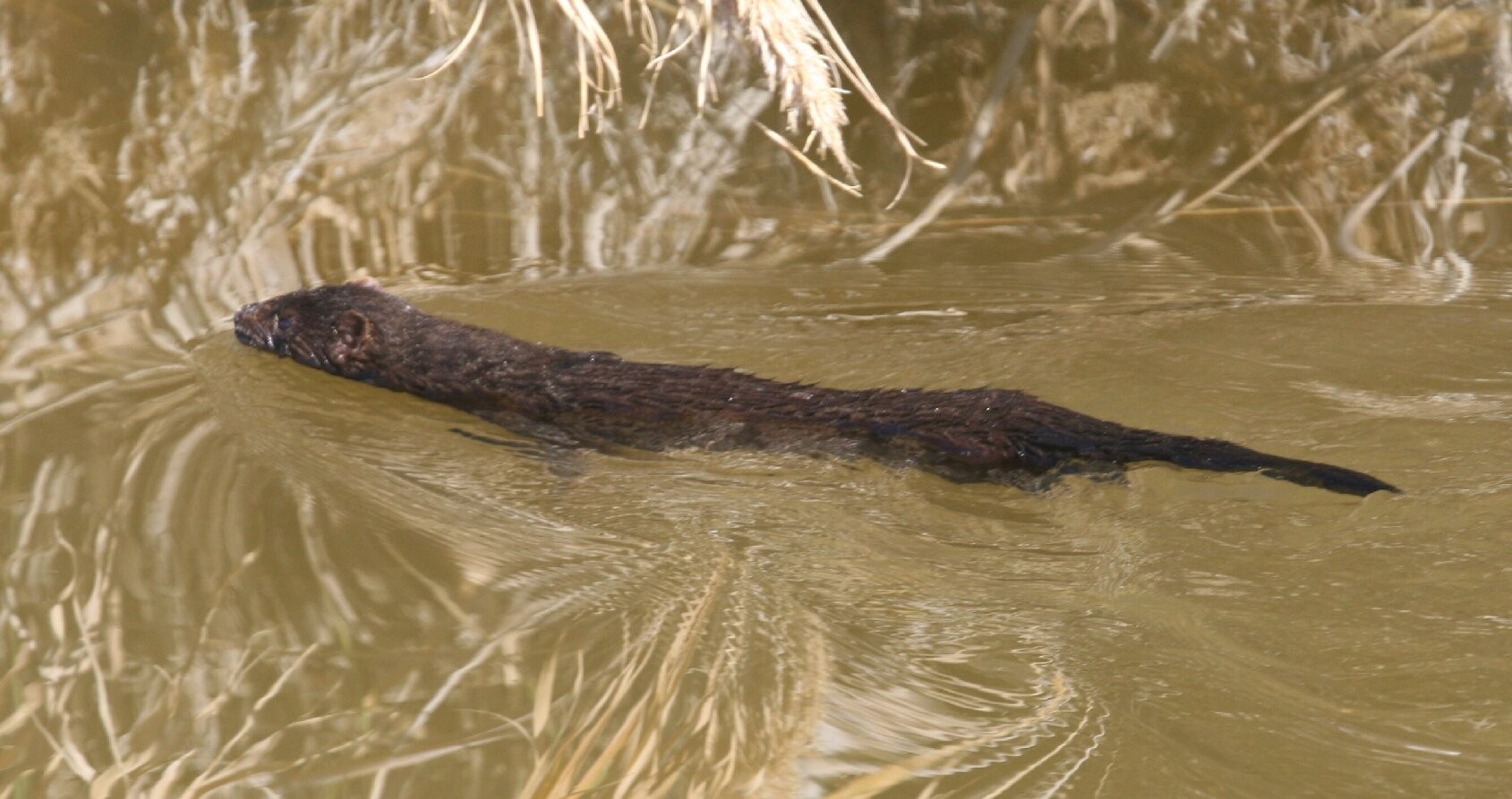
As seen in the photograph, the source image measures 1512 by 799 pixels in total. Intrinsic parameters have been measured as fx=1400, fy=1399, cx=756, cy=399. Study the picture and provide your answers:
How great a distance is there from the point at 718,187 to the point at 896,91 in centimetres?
104

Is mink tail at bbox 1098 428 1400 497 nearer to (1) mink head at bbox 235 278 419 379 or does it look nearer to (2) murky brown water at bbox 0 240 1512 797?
(2) murky brown water at bbox 0 240 1512 797

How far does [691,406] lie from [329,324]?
137cm

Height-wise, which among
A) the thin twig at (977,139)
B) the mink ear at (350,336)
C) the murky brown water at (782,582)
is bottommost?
the murky brown water at (782,582)

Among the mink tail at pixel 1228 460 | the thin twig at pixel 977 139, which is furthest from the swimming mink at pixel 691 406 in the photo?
the thin twig at pixel 977 139

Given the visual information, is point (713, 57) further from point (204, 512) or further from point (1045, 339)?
point (204, 512)

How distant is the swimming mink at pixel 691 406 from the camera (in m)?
3.63

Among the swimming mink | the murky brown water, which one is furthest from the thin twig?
the swimming mink

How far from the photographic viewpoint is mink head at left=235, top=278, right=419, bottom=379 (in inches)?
176

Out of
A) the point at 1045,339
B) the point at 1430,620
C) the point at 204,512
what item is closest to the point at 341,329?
Result: the point at 204,512

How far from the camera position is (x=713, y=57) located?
6375 mm

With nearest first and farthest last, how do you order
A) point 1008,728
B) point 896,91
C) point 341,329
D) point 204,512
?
point 1008,728, point 204,512, point 341,329, point 896,91

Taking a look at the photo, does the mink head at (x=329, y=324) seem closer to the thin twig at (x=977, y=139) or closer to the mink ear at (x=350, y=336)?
the mink ear at (x=350, y=336)

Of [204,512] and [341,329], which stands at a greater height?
[341,329]

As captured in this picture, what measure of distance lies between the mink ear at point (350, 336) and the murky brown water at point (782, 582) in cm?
11
